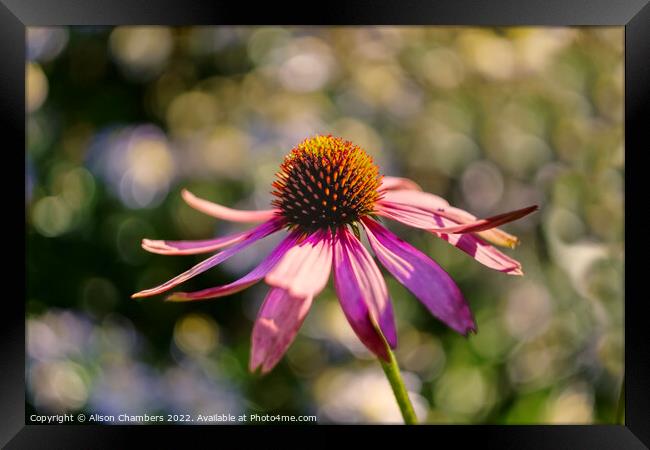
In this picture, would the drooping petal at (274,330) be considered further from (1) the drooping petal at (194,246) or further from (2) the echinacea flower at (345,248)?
(1) the drooping petal at (194,246)

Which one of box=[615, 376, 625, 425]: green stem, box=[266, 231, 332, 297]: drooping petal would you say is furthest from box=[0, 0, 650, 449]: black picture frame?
box=[266, 231, 332, 297]: drooping petal

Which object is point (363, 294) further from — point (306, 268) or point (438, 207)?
point (438, 207)

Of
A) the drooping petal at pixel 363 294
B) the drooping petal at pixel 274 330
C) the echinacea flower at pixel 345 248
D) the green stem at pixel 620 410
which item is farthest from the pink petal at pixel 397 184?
the green stem at pixel 620 410

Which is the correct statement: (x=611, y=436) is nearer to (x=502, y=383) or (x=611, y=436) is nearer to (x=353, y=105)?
(x=502, y=383)

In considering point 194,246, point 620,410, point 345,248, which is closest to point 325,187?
point 345,248

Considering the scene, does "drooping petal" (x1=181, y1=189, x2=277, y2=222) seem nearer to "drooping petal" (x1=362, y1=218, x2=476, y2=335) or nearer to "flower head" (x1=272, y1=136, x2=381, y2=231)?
"flower head" (x1=272, y1=136, x2=381, y2=231)

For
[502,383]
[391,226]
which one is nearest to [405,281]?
[391,226]
